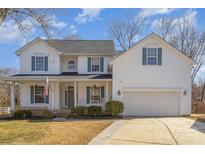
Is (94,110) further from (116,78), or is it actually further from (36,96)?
(36,96)

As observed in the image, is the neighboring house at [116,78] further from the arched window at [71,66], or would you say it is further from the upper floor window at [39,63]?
the arched window at [71,66]

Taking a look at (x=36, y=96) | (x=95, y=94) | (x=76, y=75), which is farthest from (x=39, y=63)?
(x=95, y=94)

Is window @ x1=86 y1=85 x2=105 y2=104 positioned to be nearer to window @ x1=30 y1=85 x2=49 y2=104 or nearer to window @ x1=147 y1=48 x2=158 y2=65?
window @ x1=30 y1=85 x2=49 y2=104

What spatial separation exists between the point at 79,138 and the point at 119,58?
1375 cm

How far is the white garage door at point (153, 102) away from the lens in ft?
92.0

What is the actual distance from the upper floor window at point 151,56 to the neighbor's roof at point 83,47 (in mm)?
3483

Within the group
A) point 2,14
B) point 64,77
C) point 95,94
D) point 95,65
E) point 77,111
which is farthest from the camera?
point 95,65

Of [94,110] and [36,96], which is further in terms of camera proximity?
[36,96]

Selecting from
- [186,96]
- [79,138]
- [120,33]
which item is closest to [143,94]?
[186,96]

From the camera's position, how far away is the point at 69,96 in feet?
101

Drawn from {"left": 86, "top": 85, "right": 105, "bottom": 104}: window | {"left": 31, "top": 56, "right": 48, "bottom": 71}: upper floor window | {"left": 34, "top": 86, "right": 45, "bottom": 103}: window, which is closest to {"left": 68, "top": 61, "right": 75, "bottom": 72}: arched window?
{"left": 31, "top": 56, "right": 48, "bottom": 71}: upper floor window

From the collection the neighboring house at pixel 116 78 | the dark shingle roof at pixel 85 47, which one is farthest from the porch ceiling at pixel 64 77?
the dark shingle roof at pixel 85 47

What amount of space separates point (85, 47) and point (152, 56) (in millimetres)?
6525
